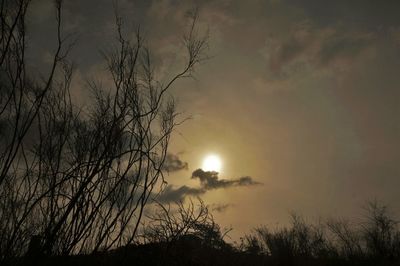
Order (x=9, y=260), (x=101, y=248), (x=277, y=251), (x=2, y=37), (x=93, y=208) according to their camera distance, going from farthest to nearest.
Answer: (x=277, y=251)
(x=101, y=248)
(x=93, y=208)
(x=9, y=260)
(x=2, y=37)

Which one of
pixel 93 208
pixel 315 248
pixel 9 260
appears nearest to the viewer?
pixel 9 260

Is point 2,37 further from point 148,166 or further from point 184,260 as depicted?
point 184,260

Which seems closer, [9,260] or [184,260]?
[9,260]

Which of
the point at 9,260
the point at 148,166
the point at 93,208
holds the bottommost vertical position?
the point at 9,260

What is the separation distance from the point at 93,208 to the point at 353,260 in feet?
46.8

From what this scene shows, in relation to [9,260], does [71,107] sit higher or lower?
higher

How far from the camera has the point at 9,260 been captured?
14.5ft

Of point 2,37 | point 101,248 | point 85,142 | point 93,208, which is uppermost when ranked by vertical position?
point 2,37

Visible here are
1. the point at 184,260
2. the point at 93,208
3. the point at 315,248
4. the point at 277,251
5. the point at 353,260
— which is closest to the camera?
the point at 93,208

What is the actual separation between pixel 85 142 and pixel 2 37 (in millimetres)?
2292

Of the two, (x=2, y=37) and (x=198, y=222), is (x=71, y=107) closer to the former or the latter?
(x=2, y=37)

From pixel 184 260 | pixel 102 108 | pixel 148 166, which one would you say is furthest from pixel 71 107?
pixel 184 260

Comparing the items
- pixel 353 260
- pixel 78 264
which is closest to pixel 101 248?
pixel 78 264

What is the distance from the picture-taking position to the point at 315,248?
16.6 meters
